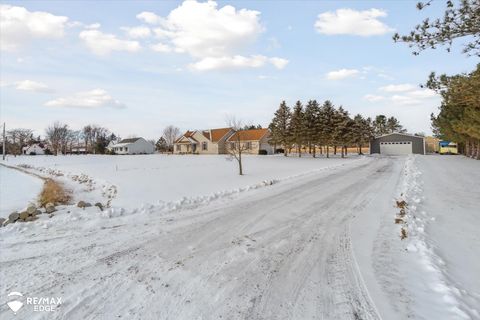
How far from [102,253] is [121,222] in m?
2.03

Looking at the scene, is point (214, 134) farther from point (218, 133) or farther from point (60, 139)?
point (60, 139)

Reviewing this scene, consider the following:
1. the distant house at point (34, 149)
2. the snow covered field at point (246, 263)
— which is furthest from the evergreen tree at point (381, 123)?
the distant house at point (34, 149)

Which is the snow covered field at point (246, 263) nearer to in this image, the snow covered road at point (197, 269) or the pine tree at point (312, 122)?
the snow covered road at point (197, 269)

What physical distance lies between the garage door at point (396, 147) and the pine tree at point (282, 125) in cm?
2153

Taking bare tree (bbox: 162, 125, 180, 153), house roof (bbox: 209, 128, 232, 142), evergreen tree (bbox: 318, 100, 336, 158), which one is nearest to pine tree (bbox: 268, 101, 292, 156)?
evergreen tree (bbox: 318, 100, 336, 158)

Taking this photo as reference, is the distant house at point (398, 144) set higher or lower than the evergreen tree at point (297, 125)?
lower

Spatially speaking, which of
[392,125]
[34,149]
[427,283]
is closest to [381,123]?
[392,125]

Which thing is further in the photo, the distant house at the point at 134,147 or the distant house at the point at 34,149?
the distant house at the point at 34,149

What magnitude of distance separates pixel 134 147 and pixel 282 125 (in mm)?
46264

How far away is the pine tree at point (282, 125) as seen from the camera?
4138 cm

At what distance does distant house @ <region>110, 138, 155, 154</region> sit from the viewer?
74.2m

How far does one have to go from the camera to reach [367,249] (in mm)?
5309

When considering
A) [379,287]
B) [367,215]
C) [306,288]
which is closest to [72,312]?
[306,288]

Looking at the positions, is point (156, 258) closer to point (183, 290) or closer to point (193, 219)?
point (183, 290)
